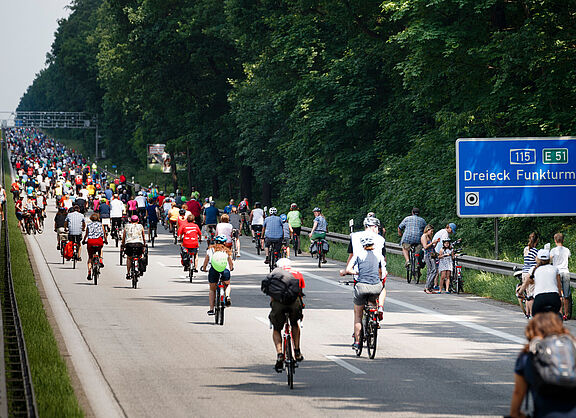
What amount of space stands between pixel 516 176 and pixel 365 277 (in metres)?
12.5

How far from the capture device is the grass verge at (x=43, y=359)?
1075cm

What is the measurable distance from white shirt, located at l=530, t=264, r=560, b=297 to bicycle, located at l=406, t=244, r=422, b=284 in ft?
36.8

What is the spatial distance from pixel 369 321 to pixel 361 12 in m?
29.0

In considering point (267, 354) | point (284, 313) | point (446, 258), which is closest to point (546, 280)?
point (267, 354)

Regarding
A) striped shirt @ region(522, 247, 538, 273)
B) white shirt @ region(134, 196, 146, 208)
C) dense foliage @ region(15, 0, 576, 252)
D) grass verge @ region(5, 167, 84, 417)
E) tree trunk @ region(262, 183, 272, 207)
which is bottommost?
grass verge @ region(5, 167, 84, 417)

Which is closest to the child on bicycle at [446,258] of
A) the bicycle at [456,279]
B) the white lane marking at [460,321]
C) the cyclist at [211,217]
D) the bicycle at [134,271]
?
the bicycle at [456,279]

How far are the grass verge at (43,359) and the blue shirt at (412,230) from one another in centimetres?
931

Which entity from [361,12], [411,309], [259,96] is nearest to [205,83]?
[259,96]

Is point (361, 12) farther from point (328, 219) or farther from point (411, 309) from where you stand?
point (411, 309)

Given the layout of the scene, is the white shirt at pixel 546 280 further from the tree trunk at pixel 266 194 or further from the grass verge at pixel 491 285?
the tree trunk at pixel 266 194

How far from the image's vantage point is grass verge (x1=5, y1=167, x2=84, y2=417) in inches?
423

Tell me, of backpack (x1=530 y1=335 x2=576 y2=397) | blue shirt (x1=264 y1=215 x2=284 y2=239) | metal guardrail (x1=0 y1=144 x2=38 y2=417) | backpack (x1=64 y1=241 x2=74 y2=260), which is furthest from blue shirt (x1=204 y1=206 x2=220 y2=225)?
backpack (x1=530 y1=335 x2=576 y2=397)

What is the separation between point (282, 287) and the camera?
12766 mm

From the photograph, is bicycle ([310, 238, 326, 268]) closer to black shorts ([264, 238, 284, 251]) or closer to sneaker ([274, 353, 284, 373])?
black shorts ([264, 238, 284, 251])
